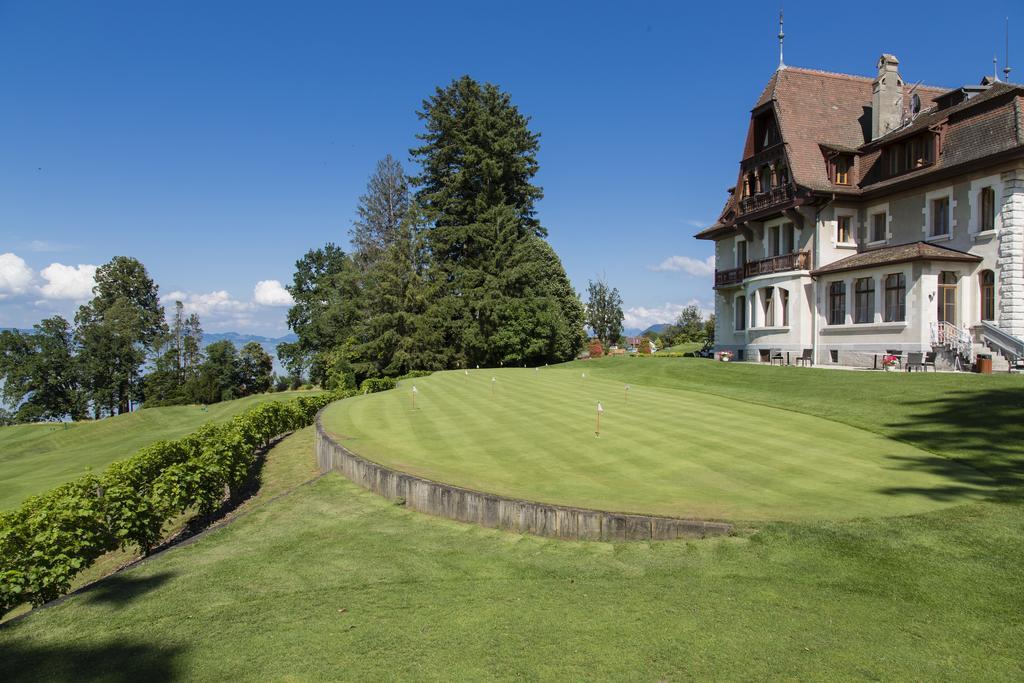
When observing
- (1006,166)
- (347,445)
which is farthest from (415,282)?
(1006,166)

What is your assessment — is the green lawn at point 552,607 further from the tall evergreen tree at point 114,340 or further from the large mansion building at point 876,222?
the tall evergreen tree at point 114,340

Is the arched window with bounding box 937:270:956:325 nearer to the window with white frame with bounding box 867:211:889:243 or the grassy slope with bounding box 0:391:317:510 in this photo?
the window with white frame with bounding box 867:211:889:243

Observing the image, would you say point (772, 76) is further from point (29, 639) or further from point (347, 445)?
point (29, 639)

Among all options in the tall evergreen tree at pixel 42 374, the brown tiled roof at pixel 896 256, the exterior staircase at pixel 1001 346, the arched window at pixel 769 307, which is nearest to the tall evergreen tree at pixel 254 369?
the tall evergreen tree at pixel 42 374

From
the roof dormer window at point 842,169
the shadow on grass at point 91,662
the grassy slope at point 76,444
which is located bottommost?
the grassy slope at point 76,444

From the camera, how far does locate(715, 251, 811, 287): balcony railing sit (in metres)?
32.1

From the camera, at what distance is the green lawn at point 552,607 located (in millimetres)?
4660

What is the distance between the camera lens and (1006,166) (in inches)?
936

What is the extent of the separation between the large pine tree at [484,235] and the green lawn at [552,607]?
129 ft

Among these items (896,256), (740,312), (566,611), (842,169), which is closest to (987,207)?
(896,256)

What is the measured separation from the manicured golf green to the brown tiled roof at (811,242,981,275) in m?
12.6

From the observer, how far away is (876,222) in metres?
30.8

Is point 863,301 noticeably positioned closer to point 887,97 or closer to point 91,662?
point 887,97

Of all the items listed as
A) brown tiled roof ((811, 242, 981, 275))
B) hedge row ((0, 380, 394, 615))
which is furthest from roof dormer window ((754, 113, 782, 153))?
hedge row ((0, 380, 394, 615))
